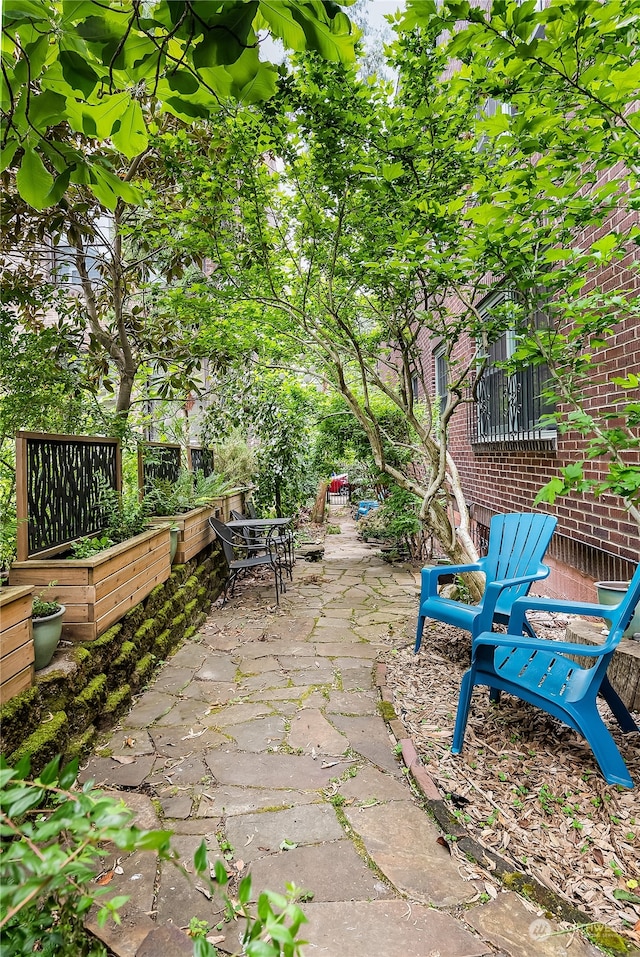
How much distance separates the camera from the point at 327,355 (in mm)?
4723

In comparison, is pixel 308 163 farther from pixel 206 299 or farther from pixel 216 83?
pixel 216 83

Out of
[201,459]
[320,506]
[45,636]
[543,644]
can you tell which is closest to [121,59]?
[45,636]

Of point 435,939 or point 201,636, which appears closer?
point 435,939

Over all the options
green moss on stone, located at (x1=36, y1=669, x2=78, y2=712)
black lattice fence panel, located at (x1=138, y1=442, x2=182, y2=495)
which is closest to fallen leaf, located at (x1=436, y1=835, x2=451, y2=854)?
green moss on stone, located at (x1=36, y1=669, x2=78, y2=712)

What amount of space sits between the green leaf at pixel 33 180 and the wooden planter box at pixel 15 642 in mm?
1515

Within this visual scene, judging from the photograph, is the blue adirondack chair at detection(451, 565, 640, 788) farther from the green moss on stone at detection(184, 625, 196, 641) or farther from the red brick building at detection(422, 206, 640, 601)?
the green moss on stone at detection(184, 625, 196, 641)

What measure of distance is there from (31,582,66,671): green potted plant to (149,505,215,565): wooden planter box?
1.69m

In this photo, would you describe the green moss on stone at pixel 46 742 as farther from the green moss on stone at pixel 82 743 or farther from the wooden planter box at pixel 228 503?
the wooden planter box at pixel 228 503

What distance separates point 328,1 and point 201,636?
4.33 metres

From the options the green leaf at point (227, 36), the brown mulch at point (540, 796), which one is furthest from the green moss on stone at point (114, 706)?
the green leaf at point (227, 36)

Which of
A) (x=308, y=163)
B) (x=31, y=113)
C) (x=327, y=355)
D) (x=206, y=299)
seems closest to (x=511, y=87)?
(x=308, y=163)

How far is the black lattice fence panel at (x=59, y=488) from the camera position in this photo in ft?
8.94

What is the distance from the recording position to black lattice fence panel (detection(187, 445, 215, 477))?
21.1 ft

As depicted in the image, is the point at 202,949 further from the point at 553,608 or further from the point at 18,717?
the point at 553,608
